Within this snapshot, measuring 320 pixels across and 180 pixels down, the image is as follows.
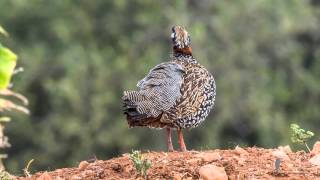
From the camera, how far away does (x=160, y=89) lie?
1045 cm

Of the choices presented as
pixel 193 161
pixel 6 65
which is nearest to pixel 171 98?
pixel 193 161

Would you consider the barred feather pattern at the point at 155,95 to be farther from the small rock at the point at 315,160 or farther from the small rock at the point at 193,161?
the small rock at the point at 315,160

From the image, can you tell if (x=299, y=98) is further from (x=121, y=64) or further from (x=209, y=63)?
(x=121, y=64)

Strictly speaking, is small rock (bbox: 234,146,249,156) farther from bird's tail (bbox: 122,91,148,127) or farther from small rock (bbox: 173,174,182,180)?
bird's tail (bbox: 122,91,148,127)

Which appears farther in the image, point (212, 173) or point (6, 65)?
point (212, 173)

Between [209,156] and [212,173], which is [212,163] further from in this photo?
[212,173]

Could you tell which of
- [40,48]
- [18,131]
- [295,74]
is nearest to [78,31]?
[40,48]

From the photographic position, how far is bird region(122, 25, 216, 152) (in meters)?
10.2

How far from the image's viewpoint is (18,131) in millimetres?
30000

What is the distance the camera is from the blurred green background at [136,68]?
29.7 m

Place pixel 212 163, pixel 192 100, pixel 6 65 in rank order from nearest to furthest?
pixel 6 65 < pixel 212 163 < pixel 192 100

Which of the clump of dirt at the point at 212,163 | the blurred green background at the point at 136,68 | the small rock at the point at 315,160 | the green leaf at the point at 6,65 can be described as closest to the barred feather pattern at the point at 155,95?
the clump of dirt at the point at 212,163

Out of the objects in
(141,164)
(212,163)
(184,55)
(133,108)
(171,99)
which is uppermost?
(184,55)

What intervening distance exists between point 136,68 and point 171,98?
2010 centimetres
